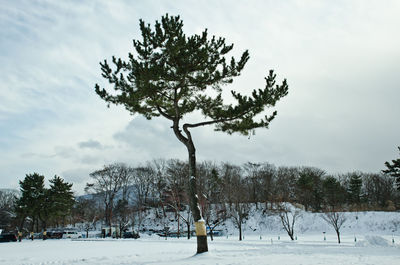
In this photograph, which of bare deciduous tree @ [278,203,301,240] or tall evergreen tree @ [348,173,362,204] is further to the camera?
tall evergreen tree @ [348,173,362,204]

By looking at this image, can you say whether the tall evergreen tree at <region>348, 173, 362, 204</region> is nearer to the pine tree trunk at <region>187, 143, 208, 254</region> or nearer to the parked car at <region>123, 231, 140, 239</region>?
the parked car at <region>123, 231, 140, 239</region>

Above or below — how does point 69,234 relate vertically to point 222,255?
below

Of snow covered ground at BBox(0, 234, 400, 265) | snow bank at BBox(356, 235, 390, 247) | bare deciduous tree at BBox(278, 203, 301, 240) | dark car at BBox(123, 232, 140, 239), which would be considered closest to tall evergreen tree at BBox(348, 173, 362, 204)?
bare deciduous tree at BBox(278, 203, 301, 240)

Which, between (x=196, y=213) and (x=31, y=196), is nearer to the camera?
(x=196, y=213)

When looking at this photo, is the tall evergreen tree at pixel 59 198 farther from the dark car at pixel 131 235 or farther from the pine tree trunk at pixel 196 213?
the pine tree trunk at pixel 196 213

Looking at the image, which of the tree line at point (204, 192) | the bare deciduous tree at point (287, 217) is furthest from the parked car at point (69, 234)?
the bare deciduous tree at point (287, 217)

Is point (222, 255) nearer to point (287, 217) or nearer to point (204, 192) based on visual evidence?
point (287, 217)

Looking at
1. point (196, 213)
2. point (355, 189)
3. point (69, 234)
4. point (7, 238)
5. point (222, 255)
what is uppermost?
point (355, 189)

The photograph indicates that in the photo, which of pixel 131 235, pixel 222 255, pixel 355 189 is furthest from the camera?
pixel 355 189

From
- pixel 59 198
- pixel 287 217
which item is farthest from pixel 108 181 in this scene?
pixel 287 217

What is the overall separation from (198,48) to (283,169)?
195 feet

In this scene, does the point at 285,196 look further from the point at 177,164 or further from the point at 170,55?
the point at 170,55

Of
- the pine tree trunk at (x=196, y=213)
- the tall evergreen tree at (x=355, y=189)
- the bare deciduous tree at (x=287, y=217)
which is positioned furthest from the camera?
the tall evergreen tree at (x=355, y=189)

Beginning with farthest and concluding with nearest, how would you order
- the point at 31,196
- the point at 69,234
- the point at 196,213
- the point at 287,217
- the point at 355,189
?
1. the point at 355,189
2. the point at 69,234
3. the point at 31,196
4. the point at 287,217
5. the point at 196,213
